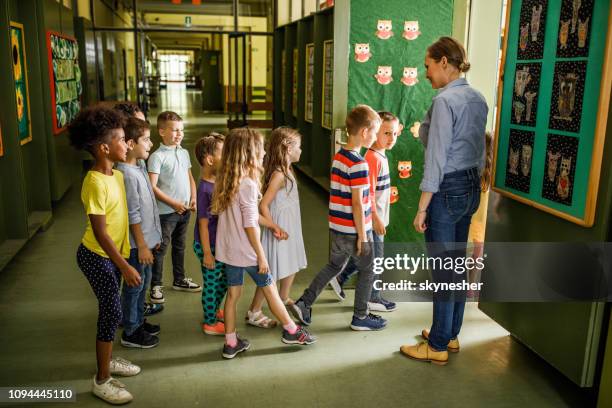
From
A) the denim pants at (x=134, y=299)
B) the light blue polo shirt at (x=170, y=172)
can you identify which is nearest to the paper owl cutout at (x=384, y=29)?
the light blue polo shirt at (x=170, y=172)

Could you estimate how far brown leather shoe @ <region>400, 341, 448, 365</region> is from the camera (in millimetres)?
3100

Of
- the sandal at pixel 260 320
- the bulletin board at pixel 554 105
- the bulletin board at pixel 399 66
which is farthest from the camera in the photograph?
the bulletin board at pixel 399 66

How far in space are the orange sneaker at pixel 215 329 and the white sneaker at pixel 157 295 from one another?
0.59 metres

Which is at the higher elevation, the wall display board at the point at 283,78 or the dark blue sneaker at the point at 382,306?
the wall display board at the point at 283,78

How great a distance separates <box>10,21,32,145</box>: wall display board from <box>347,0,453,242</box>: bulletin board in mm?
3083

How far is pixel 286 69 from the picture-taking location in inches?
415

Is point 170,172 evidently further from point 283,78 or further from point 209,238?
point 283,78

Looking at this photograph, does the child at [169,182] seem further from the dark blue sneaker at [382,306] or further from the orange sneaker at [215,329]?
the dark blue sneaker at [382,306]

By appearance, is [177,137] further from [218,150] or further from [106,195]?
[106,195]

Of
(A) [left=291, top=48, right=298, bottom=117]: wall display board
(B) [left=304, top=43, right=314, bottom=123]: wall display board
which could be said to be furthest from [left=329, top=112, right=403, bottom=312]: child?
(A) [left=291, top=48, right=298, bottom=117]: wall display board

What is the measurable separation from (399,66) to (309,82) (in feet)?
15.6

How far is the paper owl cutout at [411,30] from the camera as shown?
405 centimetres

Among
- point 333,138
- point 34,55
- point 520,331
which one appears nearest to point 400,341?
point 520,331

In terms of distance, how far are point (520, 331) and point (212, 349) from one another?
5.81 ft
